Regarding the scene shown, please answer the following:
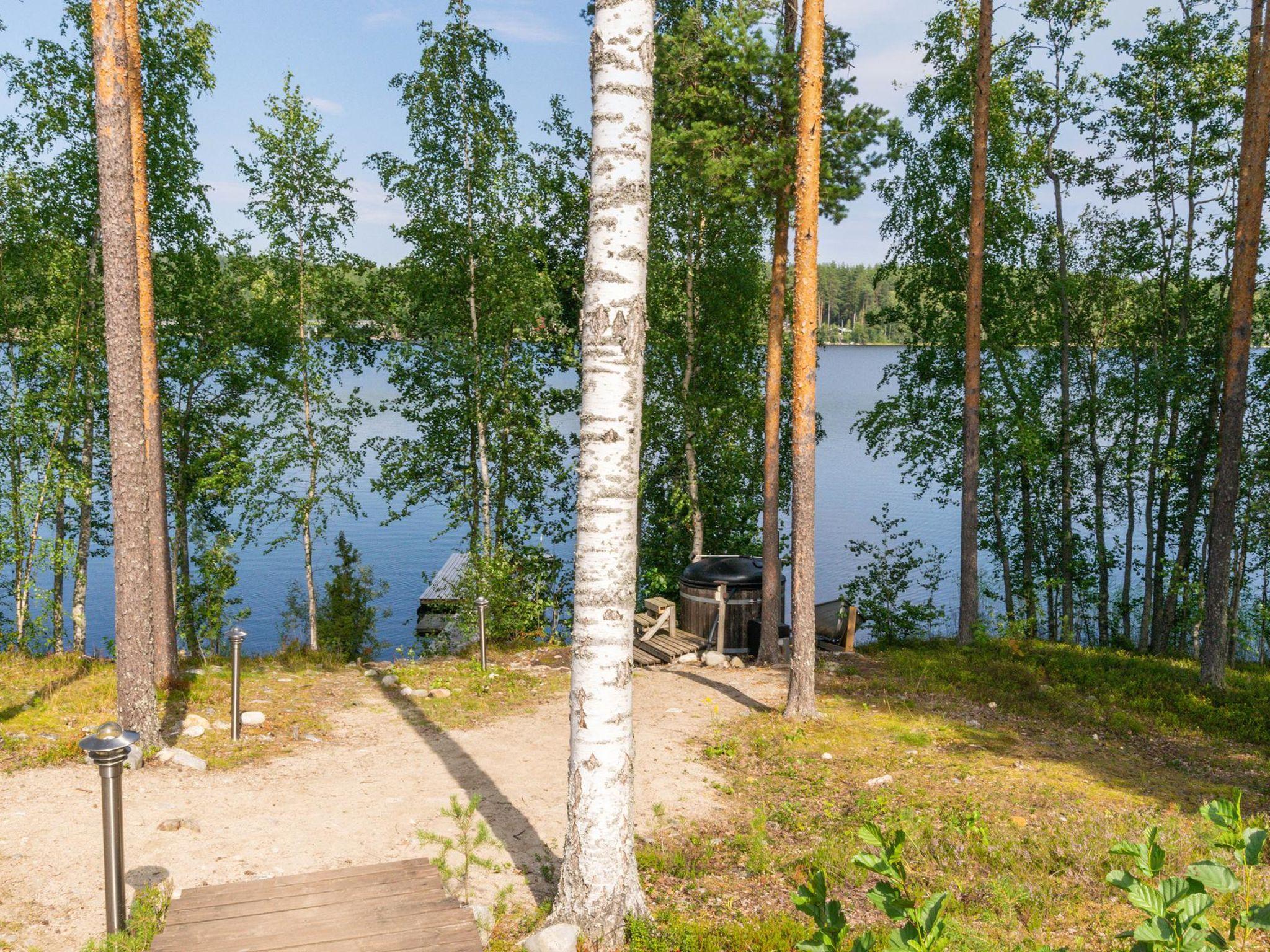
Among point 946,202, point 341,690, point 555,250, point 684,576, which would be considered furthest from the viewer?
point 555,250

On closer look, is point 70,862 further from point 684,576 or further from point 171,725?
point 684,576

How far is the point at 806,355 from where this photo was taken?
9.91m

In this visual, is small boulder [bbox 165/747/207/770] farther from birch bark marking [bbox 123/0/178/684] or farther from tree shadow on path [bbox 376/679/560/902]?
birch bark marking [bbox 123/0/178/684]

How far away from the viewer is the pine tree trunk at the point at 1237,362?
10961 millimetres

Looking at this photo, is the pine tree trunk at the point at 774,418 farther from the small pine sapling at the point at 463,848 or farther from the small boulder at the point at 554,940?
the small boulder at the point at 554,940

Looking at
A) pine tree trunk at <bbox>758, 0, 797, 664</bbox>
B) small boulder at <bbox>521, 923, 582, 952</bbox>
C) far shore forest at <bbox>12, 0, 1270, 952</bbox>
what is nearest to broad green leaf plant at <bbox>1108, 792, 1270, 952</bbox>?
far shore forest at <bbox>12, 0, 1270, 952</bbox>

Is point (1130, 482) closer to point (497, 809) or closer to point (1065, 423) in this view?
point (1065, 423)

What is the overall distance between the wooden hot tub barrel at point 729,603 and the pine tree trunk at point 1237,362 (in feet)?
20.9

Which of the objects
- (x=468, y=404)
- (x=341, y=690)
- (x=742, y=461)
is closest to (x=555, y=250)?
(x=468, y=404)

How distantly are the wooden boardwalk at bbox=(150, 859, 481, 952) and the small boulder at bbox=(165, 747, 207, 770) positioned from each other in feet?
11.2

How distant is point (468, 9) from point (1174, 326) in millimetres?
16323

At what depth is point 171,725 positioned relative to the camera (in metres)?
8.76

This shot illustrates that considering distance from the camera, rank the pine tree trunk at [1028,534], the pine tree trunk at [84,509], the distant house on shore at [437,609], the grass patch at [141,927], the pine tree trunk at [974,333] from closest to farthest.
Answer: the grass patch at [141,927]
the pine tree trunk at [974,333]
the pine tree trunk at [84,509]
the pine tree trunk at [1028,534]
the distant house on shore at [437,609]

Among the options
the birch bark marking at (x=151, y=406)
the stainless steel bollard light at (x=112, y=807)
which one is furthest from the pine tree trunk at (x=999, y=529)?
the stainless steel bollard light at (x=112, y=807)
